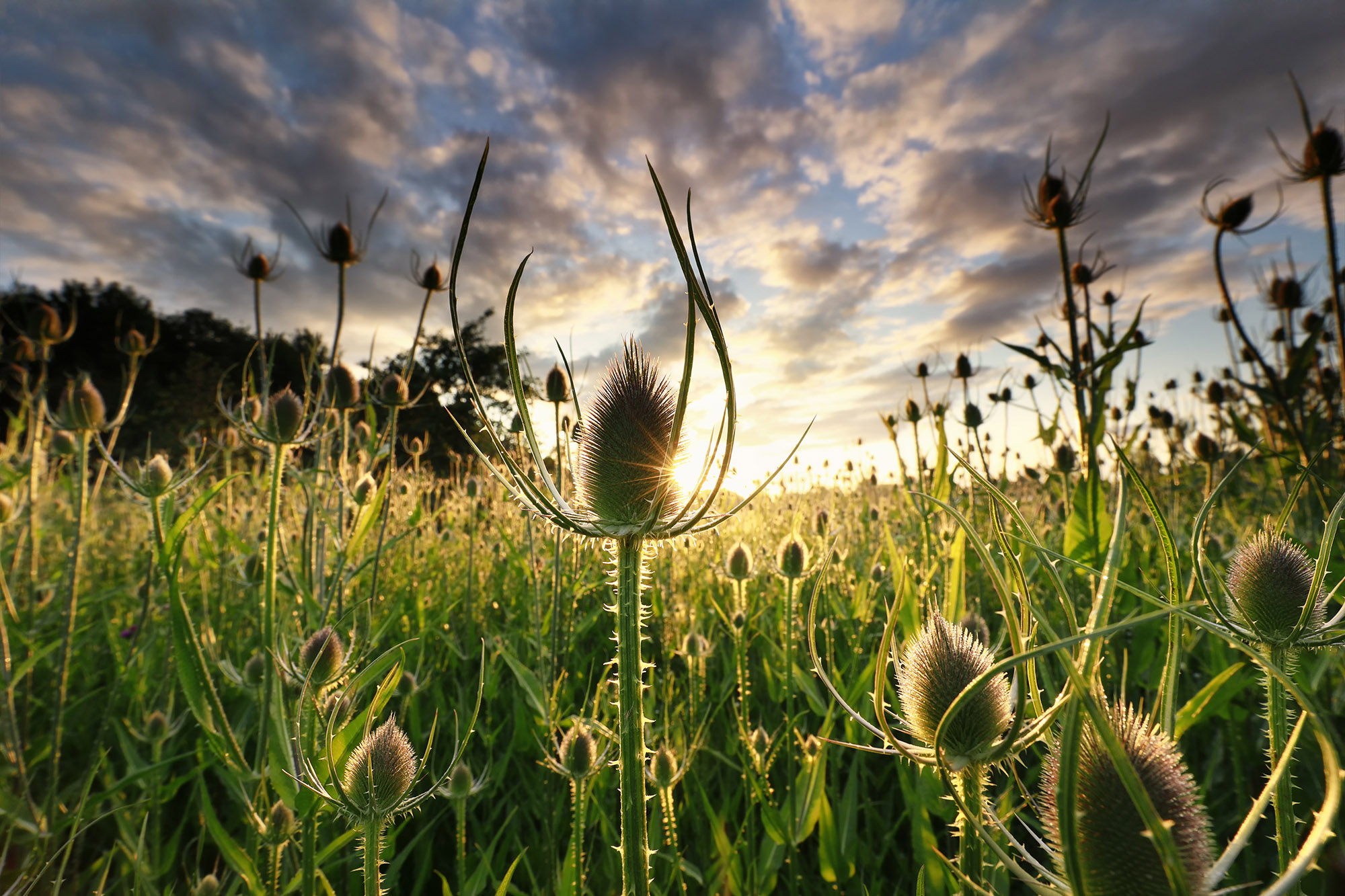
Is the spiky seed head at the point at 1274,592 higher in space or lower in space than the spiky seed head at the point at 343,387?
lower

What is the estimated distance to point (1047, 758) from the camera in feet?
3.06

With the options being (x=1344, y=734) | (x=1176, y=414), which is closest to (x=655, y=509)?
(x=1344, y=734)

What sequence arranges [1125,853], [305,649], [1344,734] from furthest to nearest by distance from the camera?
[1344,734]
[305,649]
[1125,853]

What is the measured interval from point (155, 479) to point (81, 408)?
98cm

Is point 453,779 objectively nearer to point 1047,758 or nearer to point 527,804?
point 527,804

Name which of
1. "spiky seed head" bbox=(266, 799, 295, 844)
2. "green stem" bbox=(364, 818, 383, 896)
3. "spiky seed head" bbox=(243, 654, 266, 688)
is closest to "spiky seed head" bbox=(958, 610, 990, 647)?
"green stem" bbox=(364, 818, 383, 896)

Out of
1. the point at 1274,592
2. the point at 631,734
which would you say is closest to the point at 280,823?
the point at 631,734

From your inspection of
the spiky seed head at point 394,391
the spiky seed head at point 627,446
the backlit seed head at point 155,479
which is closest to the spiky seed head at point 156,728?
the backlit seed head at point 155,479

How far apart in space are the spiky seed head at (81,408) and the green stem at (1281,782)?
13.9 feet

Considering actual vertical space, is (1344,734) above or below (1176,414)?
below

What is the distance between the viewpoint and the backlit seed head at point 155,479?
95.1 inches

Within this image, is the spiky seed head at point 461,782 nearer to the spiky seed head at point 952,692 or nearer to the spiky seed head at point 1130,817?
the spiky seed head at point 952,692

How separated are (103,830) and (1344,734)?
17.8 feet

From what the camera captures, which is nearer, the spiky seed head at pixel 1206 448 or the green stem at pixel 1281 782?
the green stem at pixel 1281 782
